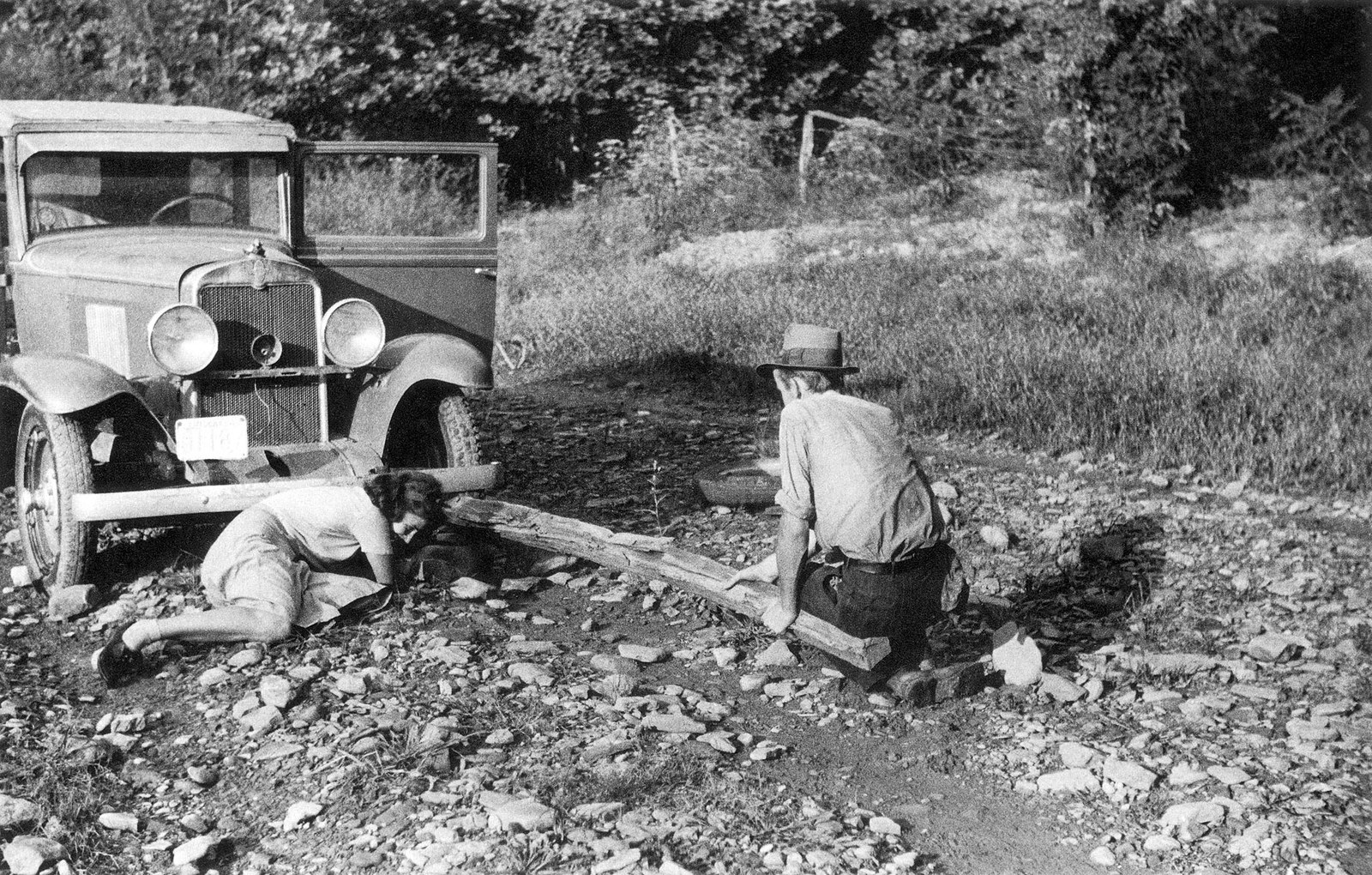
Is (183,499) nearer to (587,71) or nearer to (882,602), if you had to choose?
(882,602)

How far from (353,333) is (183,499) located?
3.62ft

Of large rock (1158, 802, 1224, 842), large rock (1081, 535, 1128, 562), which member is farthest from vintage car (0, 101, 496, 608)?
large rock (1158, 802, 1224, 842)

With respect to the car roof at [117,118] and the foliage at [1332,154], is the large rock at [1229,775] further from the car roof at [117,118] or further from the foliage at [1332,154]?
the foliage at [1332,154]

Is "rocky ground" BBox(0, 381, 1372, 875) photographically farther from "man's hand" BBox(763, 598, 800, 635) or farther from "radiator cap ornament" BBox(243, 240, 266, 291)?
"radiator cap ornament" BBox(243, 240, 266, 291)

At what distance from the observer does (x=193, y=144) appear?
6.40 meters

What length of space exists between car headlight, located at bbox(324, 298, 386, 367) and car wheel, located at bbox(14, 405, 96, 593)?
1061 mm

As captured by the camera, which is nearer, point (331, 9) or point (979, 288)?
point (979, 288)

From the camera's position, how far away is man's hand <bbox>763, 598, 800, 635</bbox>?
173 inches

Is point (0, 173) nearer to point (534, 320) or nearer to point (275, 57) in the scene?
point (534, 320)

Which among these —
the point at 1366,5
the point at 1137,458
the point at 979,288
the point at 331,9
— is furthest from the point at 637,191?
the point at 1137,458

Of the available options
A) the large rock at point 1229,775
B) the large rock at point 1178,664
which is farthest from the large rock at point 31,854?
the large rock at point 1178,664

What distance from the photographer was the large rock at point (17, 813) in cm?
360

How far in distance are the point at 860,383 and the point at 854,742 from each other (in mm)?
4913

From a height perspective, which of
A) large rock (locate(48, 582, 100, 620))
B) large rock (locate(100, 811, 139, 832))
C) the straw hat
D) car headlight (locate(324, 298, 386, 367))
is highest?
the straw hat
